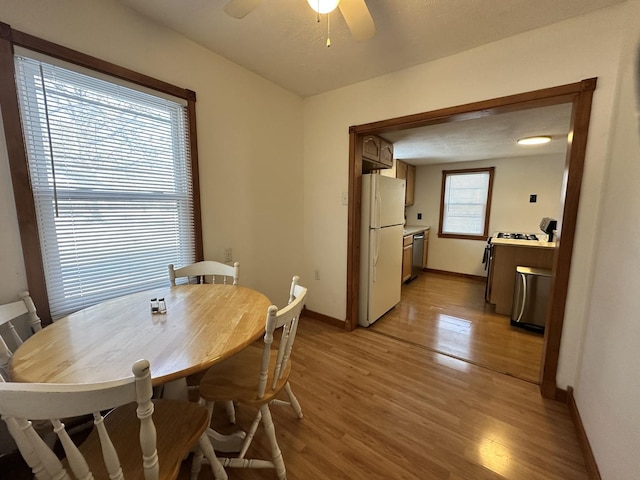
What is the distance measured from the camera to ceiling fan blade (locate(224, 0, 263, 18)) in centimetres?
121

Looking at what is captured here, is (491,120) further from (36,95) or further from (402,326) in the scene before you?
(36,95)

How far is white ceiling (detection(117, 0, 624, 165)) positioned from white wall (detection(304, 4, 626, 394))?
0.29ft

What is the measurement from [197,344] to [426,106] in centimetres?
226

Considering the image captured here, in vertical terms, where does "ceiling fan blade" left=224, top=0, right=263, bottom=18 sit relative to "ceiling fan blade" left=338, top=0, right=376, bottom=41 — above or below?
above

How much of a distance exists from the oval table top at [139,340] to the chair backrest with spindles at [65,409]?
0.54 ft

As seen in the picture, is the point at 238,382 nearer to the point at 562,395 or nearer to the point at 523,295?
the point at 562,395

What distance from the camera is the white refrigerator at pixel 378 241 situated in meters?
2.65

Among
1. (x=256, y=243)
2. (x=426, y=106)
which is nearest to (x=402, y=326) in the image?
(x=256, y=243)

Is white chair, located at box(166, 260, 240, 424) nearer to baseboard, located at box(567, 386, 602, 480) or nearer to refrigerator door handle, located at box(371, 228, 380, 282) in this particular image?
refrigerator door handle, located at box(371, 228, 380, 282)

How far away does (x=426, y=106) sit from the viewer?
2088 millimetres

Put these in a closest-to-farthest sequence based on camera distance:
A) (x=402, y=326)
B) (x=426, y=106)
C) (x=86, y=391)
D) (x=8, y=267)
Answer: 1. (x=86, y=391)
2. (x=8, y=267)
3. (x=426, y=106)
4. (x=402, y=326)

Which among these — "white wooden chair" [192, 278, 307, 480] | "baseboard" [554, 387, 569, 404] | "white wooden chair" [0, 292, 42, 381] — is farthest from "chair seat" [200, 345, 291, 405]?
"baseboard" [554, 387, 569, 404]

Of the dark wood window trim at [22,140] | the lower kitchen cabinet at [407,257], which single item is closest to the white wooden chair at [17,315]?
the dark wood window trim at [22,140]

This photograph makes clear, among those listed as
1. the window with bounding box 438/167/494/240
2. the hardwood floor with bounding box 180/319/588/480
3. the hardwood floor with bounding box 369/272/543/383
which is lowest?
the hardwood floor with bounding box 369/272/543/383
